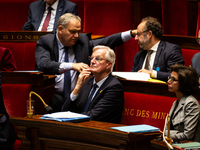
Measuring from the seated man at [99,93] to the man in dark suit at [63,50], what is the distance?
0.31 meters

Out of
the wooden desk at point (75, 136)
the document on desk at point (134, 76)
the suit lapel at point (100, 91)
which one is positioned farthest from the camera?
the document on desk at point (134, 76)

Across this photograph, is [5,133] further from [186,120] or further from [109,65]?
→ [186,120]

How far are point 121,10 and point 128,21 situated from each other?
12cm

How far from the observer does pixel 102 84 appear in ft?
6.33

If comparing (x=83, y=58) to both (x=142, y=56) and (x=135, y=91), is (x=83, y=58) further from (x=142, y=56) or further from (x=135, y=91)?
(x=135, y=91)

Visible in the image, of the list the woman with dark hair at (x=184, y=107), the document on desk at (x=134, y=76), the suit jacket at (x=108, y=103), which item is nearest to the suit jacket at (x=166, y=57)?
the document on desk at (x=134, y=76)

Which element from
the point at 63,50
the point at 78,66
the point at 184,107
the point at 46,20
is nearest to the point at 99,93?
the point at 78,66

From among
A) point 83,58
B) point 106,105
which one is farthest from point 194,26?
point 106,105

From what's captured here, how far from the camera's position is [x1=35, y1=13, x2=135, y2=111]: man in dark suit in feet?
7.63

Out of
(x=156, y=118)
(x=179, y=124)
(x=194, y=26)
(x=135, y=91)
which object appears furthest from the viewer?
(x=194, y=26)

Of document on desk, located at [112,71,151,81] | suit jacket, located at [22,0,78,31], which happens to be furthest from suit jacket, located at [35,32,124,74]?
suit jacket, located at [22,0,78,31]

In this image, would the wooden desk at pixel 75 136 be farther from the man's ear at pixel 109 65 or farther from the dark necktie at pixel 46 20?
the dark necktie at pixel 46 20

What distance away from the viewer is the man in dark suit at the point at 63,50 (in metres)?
2.32

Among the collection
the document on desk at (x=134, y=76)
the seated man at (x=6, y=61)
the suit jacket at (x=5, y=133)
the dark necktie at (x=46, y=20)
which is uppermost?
the dark necktie at (x=46, y=20)
